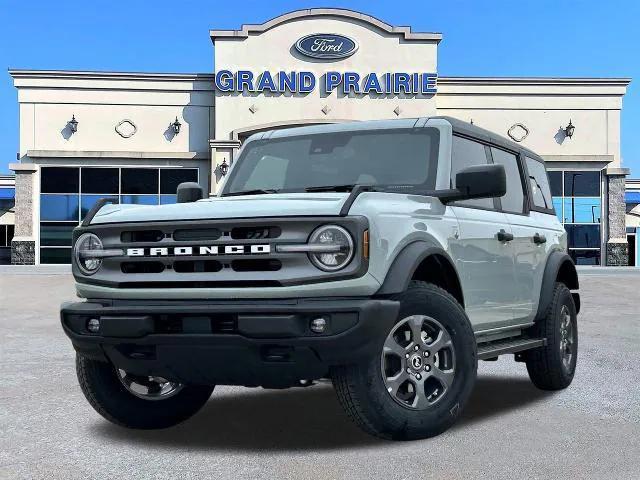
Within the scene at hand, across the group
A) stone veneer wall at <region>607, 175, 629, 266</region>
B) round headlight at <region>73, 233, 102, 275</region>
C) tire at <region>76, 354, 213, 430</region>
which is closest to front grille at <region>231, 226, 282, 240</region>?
round headlight at <region>73, 233, 102, 275</region>

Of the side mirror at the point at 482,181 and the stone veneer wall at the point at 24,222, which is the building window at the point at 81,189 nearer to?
the stone veneer wall at the point at 24,222

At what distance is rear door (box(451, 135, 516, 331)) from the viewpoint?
5.41m

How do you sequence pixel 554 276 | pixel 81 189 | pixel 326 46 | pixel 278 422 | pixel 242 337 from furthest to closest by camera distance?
pixel 81 189
pixel 326 46
pixel 554 276
pixel 278 422
pixel 242 337

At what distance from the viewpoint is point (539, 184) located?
752 centimetres

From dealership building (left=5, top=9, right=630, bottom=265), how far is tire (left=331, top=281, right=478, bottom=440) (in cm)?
3043

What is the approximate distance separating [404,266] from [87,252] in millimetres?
1848

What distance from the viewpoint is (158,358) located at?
14.7ft

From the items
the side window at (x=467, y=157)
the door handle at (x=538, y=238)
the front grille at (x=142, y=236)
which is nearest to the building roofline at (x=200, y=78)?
the door handle at (x=538, y=238)

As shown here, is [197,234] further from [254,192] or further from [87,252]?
[254,192]

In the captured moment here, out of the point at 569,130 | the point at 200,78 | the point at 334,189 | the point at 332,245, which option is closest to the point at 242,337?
the point at 332,245

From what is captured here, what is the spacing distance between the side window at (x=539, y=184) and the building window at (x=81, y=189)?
29.0 m

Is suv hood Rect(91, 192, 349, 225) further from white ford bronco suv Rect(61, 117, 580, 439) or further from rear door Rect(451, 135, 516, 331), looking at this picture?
rear door Rect(451, 135, 516, 331)

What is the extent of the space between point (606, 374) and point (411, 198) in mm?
3700

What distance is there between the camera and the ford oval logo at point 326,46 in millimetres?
35094
